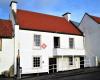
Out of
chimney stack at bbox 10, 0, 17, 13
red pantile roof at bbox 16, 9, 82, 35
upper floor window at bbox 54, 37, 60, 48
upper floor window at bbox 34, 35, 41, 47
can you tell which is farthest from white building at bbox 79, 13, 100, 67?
chimney stack at bbox 10, 0, 17, 13

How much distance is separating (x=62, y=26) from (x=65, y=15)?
4.15 meters

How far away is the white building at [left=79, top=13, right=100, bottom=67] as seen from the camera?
33719 millimetres

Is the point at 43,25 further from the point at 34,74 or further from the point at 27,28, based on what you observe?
the point at 34,74

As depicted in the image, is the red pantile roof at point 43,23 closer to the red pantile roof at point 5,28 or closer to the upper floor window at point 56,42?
the upper floor window at point 56,42

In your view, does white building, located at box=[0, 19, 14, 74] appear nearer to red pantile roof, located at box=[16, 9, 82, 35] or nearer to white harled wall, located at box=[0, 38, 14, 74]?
white harled wall, located at box=[0, 38, 14, 74]

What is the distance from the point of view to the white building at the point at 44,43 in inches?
1158

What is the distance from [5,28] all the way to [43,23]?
19.4ft

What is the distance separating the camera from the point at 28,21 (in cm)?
3231

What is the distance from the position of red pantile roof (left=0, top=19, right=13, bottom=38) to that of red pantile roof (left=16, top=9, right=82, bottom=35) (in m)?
1.43

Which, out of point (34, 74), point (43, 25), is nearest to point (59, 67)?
point (34, 74)

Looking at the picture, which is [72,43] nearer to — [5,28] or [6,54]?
[5,28]

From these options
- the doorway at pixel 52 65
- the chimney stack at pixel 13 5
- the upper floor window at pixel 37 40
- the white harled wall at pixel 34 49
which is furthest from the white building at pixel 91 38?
the chimney stack at pixel 13 5

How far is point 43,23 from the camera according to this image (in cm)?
3366

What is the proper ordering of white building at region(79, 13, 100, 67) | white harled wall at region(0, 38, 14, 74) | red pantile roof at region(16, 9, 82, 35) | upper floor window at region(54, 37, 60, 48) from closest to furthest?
white harled wall at region(0, 38, 14, 74) → red pantile roof at region(16, 9, 82, 35) → upper floor window at region(54, 37, 60, 48) → white building at region(79, 13, 100, 67)
